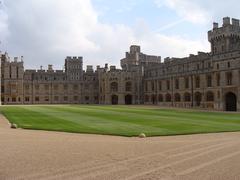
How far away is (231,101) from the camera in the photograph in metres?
59.6

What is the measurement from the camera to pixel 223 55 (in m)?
59.8

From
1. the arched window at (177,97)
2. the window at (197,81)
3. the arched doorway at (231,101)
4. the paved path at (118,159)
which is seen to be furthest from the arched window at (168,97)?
the paved path at (118,159)

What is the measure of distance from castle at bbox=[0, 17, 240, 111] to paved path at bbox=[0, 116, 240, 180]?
153ft

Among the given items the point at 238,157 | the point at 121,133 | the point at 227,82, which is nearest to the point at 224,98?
the point at 227,82

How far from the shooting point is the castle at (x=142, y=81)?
206ft

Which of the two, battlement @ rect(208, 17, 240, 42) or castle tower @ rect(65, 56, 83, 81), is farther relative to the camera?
castle tower @ rect(65, 56, 83, 81)

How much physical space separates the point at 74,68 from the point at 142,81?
67.8 ft

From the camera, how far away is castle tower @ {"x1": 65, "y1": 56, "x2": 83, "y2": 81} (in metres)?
100

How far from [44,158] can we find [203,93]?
60336 mm

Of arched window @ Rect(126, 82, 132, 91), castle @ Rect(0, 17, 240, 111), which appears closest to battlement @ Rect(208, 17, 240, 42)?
castle @ Rect(0, 17, 240, 111)

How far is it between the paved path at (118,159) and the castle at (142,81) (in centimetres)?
4669

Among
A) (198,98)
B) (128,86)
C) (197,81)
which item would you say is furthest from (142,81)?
(198,98)

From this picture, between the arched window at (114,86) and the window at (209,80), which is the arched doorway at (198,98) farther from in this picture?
the arched window at (114,86)

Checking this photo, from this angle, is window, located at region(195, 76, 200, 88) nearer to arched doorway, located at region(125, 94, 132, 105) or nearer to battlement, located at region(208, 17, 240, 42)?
battlement, located at region(208, 17, 240, 42)
